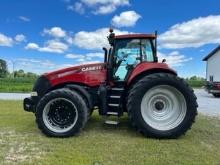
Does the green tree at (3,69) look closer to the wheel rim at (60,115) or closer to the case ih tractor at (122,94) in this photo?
the case ih tractor at (122,94)

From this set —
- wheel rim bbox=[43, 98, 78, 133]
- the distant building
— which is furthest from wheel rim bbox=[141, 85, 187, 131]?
the distant building

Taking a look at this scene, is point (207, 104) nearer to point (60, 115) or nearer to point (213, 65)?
point (60, 115)

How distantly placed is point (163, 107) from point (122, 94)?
3.13ft

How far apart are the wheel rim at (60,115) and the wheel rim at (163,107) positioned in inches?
60.0

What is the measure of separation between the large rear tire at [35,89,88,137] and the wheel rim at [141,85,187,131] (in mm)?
1345

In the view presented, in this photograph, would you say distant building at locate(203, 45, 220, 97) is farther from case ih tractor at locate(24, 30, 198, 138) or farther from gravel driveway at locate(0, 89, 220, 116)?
case ih tractor at locate(24, 30, 198, 138)

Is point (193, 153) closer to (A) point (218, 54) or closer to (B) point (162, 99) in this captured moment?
(B) point (162, 99)

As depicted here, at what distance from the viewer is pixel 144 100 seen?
7508 millimetres

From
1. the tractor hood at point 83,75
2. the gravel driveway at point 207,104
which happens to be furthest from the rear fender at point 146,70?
the gravel driveway at point 207,104

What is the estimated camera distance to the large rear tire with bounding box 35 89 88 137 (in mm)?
7375

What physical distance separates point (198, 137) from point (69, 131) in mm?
2736

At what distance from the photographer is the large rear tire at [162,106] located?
734 cm

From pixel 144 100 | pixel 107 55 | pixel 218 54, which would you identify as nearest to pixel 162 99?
pixel 144 100

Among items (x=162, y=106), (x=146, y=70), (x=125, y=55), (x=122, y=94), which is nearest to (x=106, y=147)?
(x=122, y=94)
